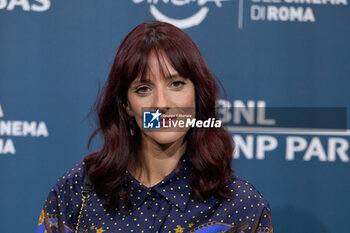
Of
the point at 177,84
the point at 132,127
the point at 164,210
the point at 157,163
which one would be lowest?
the point at 164,210

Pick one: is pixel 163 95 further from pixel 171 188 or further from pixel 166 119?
pixel 171 188

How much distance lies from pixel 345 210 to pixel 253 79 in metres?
0.67

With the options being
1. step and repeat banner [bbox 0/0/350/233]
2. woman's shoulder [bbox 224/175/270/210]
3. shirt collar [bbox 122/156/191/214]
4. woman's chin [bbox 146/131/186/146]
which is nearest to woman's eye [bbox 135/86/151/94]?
woman's chin [bbox 146/131/186/146]

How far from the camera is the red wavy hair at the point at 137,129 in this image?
1.27 metres

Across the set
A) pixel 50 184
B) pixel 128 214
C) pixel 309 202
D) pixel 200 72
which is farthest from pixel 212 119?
pixel 50 184

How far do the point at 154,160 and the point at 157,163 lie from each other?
12mm

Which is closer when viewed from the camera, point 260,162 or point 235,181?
point 235,181

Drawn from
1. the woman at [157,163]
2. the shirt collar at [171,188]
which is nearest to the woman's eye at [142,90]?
the woman at [157,163]

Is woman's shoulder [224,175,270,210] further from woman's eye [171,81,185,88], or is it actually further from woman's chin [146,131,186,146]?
woman's eye [171,81,185,88]

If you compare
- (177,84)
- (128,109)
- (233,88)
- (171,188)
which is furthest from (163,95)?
(233,88)

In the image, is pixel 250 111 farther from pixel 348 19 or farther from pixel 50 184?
pixel 50 184

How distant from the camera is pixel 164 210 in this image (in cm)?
137

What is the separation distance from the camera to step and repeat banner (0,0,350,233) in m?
1.98

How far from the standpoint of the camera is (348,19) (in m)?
1.96
